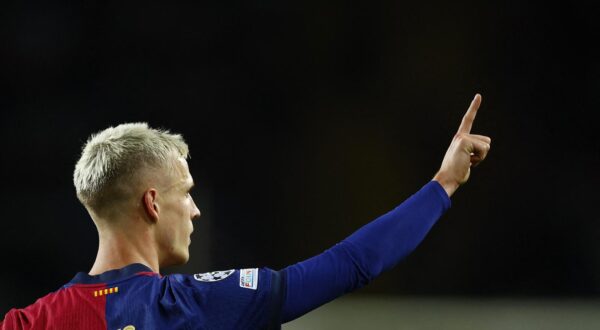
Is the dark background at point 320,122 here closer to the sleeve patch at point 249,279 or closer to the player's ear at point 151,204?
the player's ear at point 151,204

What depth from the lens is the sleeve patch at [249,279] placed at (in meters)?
1.56

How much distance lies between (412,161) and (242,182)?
1.11 m

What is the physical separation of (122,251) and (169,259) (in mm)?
131

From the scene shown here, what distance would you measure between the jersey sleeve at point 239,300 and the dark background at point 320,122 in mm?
3087

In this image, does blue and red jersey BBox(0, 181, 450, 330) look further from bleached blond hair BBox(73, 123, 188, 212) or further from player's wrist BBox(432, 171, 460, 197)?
bleached blond hair BBox(73, 123, 188, 212)

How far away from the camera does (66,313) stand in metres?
1.58

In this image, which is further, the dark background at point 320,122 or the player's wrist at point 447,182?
the dark background at point 320,122

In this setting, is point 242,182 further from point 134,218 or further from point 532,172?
point 134,218

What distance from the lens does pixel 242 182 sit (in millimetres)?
4914

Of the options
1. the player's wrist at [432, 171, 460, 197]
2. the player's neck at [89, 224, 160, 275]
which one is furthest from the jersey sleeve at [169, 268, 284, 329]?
the player's wrist at [432, 171, 460, 197]

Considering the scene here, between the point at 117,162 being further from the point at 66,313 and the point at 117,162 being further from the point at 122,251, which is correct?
the point at 66,313

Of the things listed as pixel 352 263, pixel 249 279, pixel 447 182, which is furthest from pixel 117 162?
pixel 447 182

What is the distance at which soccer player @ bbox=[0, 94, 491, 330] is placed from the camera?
1.53 m

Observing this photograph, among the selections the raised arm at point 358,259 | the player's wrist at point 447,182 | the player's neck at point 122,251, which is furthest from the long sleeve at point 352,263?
the player's neck at point 122,251
